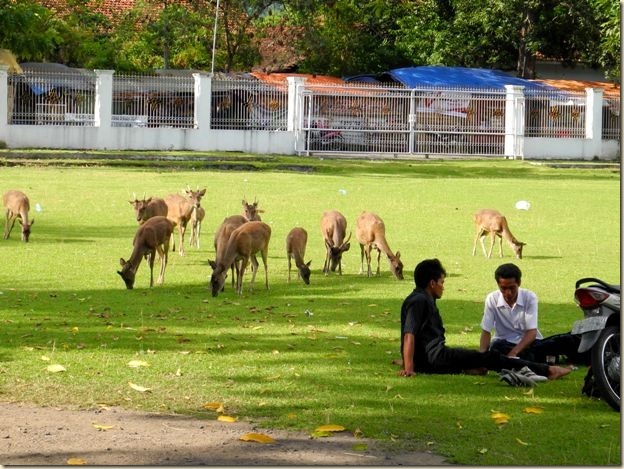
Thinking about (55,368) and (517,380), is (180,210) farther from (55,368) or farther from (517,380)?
(517,380)

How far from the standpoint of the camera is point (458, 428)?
841 centimetres

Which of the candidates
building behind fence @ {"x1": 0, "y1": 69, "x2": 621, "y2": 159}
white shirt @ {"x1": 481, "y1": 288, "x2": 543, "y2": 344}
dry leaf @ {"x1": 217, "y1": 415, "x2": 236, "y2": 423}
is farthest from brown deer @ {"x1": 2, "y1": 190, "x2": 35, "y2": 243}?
building behind fence @ {"x1": 0, "y1": 69, "x2": 621, "y2": 159}

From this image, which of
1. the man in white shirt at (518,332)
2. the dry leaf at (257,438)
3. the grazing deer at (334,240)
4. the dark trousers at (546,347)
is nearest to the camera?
the dry leaf at (257,438)

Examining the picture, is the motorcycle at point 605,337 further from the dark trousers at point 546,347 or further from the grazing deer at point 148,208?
the grazing deer at point 148,208

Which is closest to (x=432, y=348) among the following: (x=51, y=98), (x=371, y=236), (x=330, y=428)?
(x=330, y=428)

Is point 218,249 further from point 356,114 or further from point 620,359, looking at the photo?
point 356,114

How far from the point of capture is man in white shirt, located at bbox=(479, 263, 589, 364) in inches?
414

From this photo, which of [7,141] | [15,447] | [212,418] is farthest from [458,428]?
[7,141]

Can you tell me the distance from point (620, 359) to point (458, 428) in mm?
1280

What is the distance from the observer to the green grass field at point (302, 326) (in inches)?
342

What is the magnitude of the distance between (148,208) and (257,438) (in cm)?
1195

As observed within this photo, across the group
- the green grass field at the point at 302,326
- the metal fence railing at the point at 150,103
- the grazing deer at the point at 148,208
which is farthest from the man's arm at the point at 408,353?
the metal fence railing at the point at 150,103

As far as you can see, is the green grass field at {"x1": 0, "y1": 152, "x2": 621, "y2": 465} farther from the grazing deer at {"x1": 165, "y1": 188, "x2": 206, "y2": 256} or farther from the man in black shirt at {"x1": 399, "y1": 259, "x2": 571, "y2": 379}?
the grazing deer at {"x1": 165, "y1": 188, "x2": 206, "y2": 256}

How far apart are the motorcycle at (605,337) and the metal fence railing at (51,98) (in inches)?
1487
